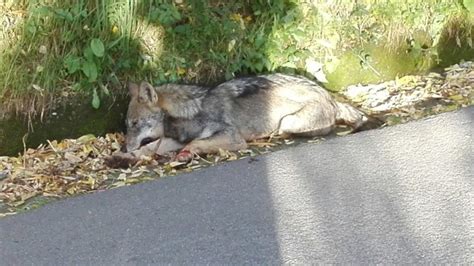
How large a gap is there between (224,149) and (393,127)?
144 cm

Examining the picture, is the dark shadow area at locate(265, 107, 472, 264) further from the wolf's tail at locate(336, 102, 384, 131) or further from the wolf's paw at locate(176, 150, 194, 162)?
the wolf's paw at locate(176, 150, 194, 162)

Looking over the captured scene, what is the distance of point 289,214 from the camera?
5.38 metres

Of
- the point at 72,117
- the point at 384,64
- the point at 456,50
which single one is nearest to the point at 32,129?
the point at 72,117

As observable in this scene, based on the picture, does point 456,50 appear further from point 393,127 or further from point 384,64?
point 393,127

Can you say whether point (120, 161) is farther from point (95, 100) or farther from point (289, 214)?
point (289, 214)

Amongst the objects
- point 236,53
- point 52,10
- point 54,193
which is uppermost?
point 52,10

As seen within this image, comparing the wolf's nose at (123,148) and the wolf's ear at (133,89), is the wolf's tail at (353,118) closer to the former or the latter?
the wolf's ear at (133,89)

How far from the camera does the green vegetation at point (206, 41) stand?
7.45 m

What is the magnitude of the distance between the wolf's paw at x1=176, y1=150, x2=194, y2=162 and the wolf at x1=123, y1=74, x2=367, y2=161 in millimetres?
198

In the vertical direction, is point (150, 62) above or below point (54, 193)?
above

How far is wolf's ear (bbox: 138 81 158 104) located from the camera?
7.25 meters

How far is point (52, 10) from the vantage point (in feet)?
24.4

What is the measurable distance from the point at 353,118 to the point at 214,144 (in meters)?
1.32

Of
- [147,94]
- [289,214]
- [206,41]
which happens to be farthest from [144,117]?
[289,214]
